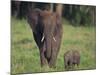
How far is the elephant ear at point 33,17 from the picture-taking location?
8.04ft

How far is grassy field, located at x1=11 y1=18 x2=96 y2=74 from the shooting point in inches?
93.7

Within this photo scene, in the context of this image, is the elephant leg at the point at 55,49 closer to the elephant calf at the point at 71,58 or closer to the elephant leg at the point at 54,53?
the elephant leg at the point at 54,53

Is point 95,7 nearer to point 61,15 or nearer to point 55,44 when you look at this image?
point 61,15

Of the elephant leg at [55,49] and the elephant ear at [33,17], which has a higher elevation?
the elephant ear at [33,17]

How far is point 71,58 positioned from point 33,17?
0.69 metres

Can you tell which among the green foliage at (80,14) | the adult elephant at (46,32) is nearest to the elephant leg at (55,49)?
the adult elephant at (46,32)

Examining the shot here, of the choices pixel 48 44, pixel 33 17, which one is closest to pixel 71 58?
pixel 48 44

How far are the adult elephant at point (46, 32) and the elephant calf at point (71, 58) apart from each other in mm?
142

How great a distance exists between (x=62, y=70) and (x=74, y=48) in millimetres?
311

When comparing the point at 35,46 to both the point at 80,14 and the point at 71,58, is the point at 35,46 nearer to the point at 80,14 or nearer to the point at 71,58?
the point at 71,58

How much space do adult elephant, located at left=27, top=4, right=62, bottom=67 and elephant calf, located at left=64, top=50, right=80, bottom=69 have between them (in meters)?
0.14

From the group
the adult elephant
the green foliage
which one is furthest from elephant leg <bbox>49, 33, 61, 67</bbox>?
the green foliage

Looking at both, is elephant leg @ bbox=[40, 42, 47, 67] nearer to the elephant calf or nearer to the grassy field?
the grassy field

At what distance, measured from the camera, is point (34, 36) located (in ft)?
8.08
